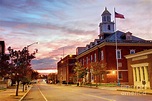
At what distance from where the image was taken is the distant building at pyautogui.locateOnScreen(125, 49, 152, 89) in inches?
1561

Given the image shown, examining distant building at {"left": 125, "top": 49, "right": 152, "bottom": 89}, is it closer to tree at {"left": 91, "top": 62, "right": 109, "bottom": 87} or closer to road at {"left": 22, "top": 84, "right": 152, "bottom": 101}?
road at {"left": 22, "top": 84, "right": 152, "bottom": 101}

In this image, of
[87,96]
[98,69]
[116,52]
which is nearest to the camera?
[87,96]

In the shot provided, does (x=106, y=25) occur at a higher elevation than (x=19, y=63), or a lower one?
higher

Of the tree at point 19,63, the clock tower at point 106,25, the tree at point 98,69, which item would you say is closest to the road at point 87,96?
the tree at point 19,63

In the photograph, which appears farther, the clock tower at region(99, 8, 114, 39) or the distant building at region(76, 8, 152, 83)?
the clock tower at region(99, 8, 114, 39)

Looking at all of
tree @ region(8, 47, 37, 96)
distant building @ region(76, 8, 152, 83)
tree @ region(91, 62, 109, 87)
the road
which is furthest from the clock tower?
tree @ region(8, 47, 37, 96)

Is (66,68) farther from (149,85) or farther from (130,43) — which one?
(149,85)

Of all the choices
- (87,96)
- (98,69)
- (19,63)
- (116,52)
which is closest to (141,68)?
(98,69)

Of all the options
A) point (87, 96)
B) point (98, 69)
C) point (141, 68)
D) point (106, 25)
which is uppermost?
point (106, 25)

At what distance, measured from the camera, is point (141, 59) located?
4212 centimetres

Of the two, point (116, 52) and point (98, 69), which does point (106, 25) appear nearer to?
point (116, 52)

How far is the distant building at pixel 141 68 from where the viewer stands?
39653 mm

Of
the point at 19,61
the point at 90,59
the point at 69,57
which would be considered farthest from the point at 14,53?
the point at 69,57

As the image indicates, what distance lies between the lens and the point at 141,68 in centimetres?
4266
